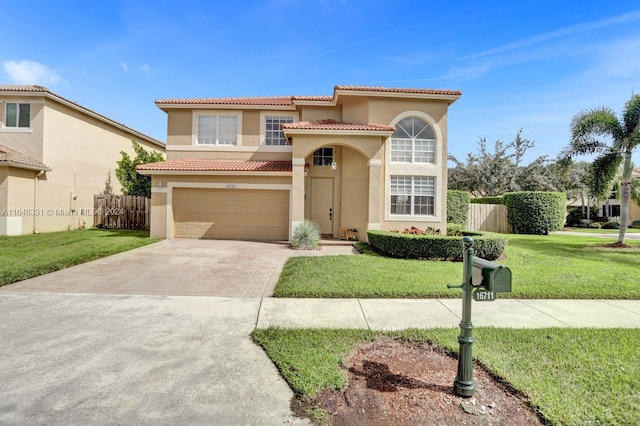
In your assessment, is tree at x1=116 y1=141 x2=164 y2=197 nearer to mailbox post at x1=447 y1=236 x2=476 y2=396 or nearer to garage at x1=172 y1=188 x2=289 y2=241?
garage at x1=172 y1=188 x2=289 y2=241

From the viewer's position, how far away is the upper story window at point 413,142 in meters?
14.0

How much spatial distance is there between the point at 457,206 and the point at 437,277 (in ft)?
46.7

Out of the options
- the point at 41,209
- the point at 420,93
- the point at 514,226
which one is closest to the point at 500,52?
the point at 420,93

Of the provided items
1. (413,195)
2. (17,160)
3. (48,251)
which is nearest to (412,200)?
(413,195)

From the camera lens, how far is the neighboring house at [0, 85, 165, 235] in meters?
14.2

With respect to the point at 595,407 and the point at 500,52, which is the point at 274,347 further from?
the point at 500,52

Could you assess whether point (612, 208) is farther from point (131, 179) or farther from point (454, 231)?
point (131, 179)

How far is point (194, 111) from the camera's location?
15.8 m

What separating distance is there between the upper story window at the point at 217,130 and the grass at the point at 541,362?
43.9 ft

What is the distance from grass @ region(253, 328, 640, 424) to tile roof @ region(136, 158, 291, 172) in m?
10.6

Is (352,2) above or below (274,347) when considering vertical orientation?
above

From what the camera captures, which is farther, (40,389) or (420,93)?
(420,93)

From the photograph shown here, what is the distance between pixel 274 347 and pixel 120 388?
1603 mm

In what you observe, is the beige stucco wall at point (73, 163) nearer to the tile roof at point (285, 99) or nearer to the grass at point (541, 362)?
Answer: the tile roof at point (285, 99)
